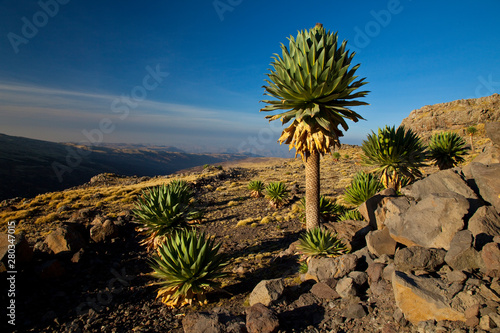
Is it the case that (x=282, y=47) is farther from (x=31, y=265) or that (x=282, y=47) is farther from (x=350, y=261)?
(x=31, y=265)

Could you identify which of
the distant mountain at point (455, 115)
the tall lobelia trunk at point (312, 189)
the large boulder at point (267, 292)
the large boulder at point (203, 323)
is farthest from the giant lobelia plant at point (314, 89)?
the distant mountain at point (455, 115)

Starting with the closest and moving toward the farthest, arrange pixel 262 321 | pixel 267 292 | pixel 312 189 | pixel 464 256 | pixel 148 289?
pixel 464 256, pixel 262 321, pixel 267 292, pixel 148 289, pixel 312 189

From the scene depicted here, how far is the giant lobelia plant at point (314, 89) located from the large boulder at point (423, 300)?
11.2 ft

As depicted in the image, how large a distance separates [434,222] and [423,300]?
171cm

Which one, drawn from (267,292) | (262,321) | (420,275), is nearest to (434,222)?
(420,275)

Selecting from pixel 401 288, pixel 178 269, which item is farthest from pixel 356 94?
pixel 178 269

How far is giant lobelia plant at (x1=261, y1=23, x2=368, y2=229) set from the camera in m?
5.83

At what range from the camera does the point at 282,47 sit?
6.48 meters

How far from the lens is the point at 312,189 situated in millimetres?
6852

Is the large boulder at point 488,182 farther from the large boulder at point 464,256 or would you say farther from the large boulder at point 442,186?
the large boulder at point 464,256

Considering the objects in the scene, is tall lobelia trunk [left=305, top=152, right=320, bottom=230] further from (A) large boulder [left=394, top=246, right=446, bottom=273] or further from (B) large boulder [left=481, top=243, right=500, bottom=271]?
(B) large boulder [left=481, top=243, right=500, bottom=271]

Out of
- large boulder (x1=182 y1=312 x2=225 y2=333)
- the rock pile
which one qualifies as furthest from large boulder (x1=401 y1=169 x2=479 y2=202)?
large boulder (x1=182 y1=312 x2=225 y2=333)

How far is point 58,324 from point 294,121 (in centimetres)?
678

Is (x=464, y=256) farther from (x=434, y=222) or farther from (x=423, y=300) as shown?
(x=423, y=300)
